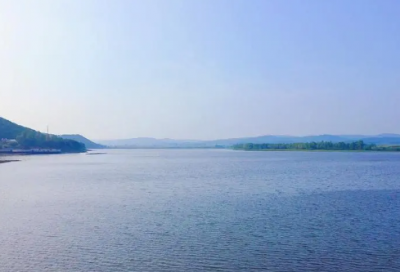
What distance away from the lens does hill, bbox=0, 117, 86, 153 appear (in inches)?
4555

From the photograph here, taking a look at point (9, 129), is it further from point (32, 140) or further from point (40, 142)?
point (40, 142)

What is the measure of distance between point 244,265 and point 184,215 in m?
7.70

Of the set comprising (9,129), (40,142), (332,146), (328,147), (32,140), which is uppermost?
(9,129)

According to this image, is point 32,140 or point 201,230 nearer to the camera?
point 201,230

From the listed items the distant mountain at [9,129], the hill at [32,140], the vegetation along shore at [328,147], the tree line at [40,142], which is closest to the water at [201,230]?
the hill at [32,140]

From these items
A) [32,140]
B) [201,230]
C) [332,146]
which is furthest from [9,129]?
[201,230]

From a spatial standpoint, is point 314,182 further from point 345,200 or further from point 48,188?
point 48,188

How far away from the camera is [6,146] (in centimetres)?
11150

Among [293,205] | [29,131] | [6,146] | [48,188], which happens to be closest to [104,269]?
[293,205]

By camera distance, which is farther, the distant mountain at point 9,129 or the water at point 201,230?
the distant mountain at point 9,129

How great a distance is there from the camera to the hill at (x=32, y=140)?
4555 inches

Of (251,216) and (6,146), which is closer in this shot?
(251,216)

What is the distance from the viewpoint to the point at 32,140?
387 ft

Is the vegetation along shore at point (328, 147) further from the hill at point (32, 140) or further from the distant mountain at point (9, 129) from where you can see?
the distant mountain at point (9, 129)
